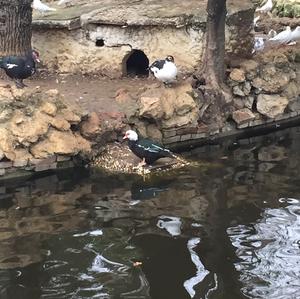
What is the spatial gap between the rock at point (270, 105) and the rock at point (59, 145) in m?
3.16

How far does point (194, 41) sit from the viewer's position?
10.8 metres

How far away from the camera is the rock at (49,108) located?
8906 mm

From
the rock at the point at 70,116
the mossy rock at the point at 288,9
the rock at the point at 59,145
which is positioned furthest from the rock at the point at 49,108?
the mossy rock at the point at 288,9

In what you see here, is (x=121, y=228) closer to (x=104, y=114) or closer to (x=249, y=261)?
(x=249, y=261)

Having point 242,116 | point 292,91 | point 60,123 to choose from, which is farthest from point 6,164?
point 292,91

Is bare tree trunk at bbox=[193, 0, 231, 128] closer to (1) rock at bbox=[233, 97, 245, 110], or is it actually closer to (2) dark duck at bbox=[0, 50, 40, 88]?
(1) rock at bbox=[233, 97, 245, 110]

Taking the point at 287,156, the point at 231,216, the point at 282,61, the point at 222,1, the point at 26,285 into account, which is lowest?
the point at 26,285

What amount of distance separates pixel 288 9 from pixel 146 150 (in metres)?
8.53

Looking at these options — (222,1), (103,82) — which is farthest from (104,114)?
(222,1)

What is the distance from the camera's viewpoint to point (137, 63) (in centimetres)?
1203

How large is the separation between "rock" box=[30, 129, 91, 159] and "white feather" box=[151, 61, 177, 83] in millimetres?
1600

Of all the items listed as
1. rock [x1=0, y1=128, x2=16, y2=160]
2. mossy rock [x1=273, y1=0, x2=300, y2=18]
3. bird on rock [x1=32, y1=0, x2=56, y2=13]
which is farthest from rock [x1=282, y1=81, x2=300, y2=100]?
mossy rock [x1=273, y1=0, x2=300, y2=18]

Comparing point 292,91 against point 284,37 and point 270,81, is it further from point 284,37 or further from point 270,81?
point 284,37

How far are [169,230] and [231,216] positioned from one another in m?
0.76
